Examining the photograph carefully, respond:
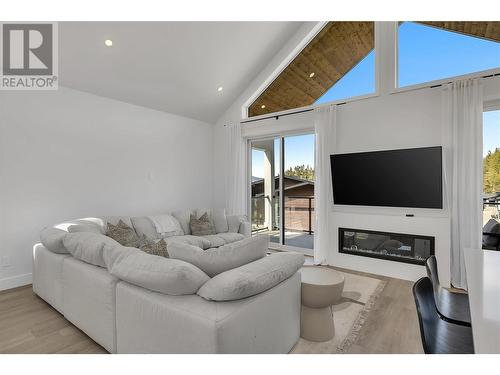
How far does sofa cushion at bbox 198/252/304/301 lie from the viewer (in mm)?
1557

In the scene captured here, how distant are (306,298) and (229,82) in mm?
4393

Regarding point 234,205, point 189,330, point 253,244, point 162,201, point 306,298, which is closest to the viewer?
point 189,330

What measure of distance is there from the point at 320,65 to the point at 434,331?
470cm

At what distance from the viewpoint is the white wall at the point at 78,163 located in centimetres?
354

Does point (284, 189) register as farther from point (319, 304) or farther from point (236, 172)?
point (319, 304)

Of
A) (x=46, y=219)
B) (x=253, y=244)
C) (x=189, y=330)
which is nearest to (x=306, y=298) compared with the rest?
(x=253, y=244)

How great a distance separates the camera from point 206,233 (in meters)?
4.82

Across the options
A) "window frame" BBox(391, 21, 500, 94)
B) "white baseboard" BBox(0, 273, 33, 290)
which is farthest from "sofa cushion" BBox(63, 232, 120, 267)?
"window frame" BBox(391, 21, 500, 94)

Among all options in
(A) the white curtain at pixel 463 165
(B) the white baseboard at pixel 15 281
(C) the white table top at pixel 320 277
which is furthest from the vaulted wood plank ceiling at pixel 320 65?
(B) the white baseboard at pixel 15 281

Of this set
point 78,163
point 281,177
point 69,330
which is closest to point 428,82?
point 281,177

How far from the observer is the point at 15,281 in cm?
354

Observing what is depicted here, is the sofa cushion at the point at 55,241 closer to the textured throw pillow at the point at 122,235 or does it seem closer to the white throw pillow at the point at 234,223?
the textured throw pillow at the point at 122,235

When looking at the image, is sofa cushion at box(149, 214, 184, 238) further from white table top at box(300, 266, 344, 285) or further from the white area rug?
the white area rug
